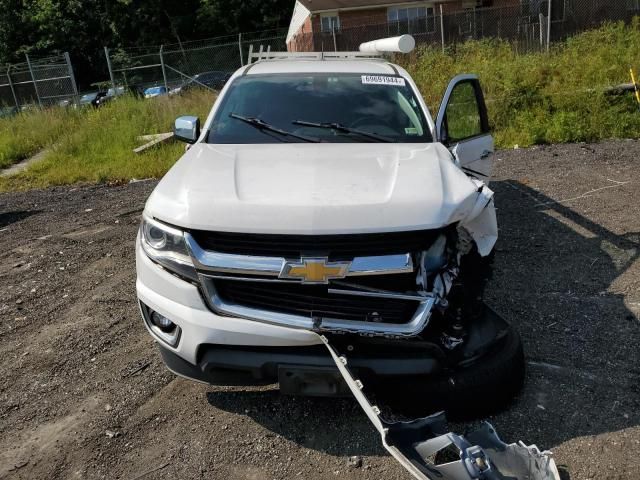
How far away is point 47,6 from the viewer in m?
35.8

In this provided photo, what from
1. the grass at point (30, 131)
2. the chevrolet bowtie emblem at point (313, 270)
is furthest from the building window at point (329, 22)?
the chevrolet bowtie emblem at point (313, 270)

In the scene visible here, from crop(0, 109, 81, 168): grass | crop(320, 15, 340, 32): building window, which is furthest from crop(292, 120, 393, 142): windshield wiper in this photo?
crop(320, 15, 340, 32): building window

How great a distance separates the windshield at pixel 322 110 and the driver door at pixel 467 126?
0.19 meters

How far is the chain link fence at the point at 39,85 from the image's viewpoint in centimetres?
1630

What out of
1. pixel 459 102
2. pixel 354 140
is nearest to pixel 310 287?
pixel 354 140

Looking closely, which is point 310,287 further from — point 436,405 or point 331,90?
point 331,90

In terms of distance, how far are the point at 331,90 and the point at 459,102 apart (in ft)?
4.07

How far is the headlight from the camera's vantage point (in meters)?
2.68

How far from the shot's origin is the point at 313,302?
262 centimetres

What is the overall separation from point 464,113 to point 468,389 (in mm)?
3025

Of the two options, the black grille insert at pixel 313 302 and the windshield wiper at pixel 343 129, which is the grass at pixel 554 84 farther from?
the black grille insert at pixel 313 302

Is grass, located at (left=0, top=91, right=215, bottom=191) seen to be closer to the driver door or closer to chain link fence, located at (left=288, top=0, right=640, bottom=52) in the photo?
chain link fence, located at (left=288, top=0, right=640, bottom=52)

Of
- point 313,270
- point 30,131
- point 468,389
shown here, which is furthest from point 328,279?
point 30,131

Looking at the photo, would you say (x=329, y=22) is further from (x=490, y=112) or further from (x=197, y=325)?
(x=197, y=325)
